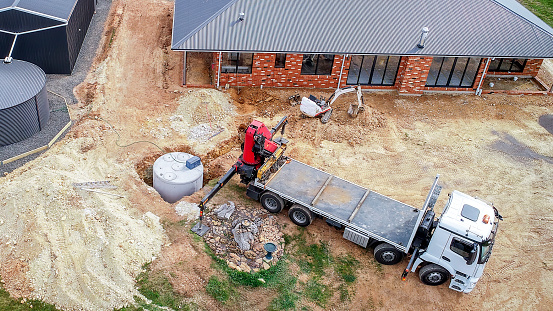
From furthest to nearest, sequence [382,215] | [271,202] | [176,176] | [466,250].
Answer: [176,176], [271,202], [382,215], [466,250]

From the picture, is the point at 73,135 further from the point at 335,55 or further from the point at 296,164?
the point at 335,55

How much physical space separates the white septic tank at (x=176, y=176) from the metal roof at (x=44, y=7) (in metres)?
12.4

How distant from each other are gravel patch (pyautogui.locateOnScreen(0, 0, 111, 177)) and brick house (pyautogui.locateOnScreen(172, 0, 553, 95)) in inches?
244

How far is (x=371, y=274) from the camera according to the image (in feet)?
67.0

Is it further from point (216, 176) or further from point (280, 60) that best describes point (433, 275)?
point (280, 60)

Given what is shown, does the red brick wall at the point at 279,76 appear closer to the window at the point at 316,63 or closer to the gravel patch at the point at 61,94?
the window at the point at 316,63

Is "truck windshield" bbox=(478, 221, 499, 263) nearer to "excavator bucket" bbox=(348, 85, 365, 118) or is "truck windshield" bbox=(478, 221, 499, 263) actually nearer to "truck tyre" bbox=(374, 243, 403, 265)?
"truck tyre" bbox=(374, 243, 403, 265)

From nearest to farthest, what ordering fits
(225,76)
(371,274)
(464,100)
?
(371,274)
(225,76)
(464,100)

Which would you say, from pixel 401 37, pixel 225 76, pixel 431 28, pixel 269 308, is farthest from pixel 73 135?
pixel 431 28

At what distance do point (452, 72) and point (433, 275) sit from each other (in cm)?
1769

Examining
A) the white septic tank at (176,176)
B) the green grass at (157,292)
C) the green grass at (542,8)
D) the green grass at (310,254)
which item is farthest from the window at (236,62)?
the green grass at (542,8)

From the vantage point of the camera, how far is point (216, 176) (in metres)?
24.8

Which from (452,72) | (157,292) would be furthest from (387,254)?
(452,72)

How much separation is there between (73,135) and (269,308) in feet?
43.7
